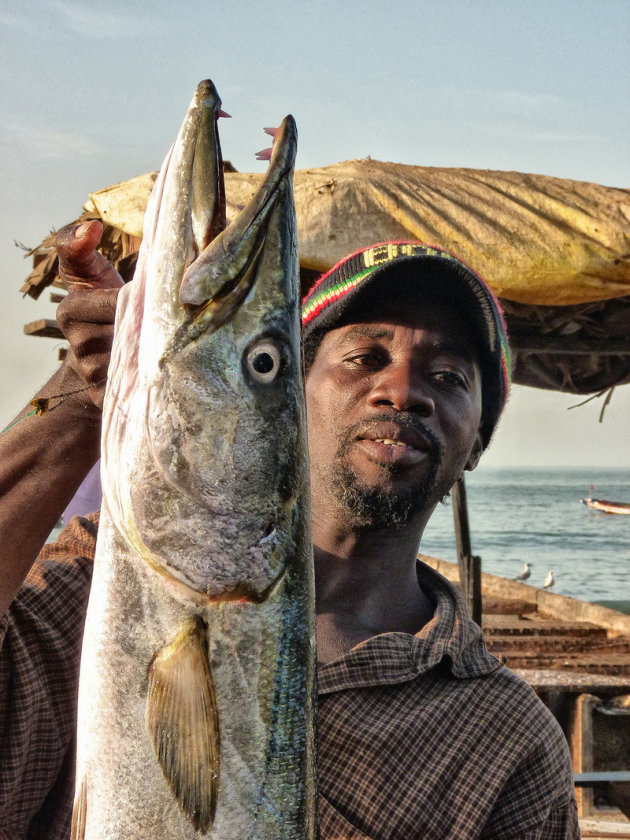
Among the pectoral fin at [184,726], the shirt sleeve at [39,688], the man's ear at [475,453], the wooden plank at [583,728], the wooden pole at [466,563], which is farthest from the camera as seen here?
the wooden pole at [466,563]

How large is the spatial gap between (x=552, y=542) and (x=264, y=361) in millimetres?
70123

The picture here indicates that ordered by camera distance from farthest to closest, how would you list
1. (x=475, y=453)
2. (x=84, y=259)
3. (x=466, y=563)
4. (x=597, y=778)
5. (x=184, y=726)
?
(x=466, y=563), (x=597, y=778), (x=475, y=453), (x=84, y=259), (x=184, y=726)

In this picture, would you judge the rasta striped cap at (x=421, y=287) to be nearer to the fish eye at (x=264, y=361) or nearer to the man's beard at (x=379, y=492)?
the man's beard at (x=379, y=492)

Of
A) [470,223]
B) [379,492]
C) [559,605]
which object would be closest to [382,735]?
[379,492]

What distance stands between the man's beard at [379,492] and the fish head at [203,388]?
88 cm

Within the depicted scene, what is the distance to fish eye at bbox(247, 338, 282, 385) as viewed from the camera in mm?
1788

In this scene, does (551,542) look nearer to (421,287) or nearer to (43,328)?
(43,328)

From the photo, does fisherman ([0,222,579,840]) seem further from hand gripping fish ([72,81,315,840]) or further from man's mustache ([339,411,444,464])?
hand gripping fish ([72,81,315,840])

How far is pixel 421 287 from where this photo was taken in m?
2.86

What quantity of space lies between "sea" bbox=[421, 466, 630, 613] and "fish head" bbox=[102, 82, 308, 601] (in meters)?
35.7

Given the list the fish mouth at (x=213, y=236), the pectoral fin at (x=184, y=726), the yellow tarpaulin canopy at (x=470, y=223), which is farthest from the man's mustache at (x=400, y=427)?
the yellow tarpaulin canopy at (x=470, y=223)

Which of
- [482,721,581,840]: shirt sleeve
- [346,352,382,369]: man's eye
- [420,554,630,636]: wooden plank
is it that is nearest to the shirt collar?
[482,721,581,840]: shirt sleeve

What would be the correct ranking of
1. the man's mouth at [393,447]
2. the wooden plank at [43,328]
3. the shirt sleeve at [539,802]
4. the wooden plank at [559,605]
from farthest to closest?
the wooden plank at [559,605]
the wooden plank at [43,328]
the man's mouth at [393,447]
the shirt sleeve at [539,802]

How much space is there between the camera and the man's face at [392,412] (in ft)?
8.74
